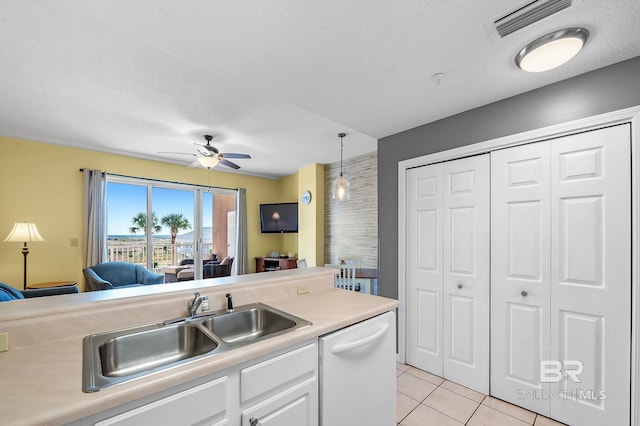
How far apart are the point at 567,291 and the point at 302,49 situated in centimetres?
229

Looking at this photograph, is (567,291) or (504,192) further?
(504,192)

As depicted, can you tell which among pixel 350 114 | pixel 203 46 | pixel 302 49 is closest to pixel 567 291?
pixel 350 114

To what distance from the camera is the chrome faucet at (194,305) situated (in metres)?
1.36

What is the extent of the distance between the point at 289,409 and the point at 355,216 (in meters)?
3.82

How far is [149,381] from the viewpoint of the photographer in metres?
0.79

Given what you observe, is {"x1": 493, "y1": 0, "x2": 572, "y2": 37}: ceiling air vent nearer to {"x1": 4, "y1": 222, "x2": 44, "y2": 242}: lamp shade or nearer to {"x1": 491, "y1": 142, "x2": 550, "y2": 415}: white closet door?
{"x1": 491, "y1": 142, "x2": 550, "y2": 415}: white closet door

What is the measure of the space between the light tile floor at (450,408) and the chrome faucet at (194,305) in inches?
62.7

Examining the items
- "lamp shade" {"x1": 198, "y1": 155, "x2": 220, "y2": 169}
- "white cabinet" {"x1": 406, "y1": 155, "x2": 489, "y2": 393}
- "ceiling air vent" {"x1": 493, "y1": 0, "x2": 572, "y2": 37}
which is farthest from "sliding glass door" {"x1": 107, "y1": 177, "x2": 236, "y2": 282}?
"ceiling air vent" {"x1": 493, "y1": 0, "x2": 572, "y2": 37}

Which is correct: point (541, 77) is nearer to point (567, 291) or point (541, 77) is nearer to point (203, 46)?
point (567, 291)

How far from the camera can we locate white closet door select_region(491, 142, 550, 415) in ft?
6.16

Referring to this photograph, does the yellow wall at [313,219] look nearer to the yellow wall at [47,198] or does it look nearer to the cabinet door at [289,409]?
the yellow wall at [47,198]

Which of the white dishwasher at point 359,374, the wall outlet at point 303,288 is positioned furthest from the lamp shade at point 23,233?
the white dishwasher at point 359,374

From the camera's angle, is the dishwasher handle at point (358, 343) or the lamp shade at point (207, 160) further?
the lamp shade at point (207, 160)

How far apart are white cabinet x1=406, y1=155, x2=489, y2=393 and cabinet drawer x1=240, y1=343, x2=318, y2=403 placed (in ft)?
5.30
